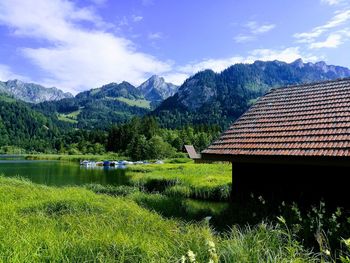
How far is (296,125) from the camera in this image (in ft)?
42.4

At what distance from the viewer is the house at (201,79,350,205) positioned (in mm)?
10758

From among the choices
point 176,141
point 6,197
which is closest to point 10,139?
point 176,141

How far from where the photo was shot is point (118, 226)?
863cm

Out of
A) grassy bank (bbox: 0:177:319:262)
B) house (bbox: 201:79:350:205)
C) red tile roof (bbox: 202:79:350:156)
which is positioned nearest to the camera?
grassy bank (bbox: 0:177:319:262)

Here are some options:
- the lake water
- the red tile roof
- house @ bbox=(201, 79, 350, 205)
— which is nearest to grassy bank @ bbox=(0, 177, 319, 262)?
house @ bbox=(201, 79, 350, 205)

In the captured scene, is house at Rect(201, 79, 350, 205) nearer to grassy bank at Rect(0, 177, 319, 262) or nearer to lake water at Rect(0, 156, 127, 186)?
grassy bank at Rect(0, 177, 319, 262)

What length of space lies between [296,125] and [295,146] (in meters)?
1.56

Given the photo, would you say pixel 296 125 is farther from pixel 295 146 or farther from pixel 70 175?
pixel 70 175

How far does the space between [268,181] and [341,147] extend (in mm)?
2998

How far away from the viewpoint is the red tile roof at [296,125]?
11.2m

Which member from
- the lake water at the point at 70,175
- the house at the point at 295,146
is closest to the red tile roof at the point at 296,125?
A: the house at the point at 295,146

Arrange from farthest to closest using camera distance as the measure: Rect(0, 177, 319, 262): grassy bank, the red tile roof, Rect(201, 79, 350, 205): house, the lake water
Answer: the lake water → the red tile roof → Rect(201, 79, 350, 205): house → Rect(0, 177, 319, 262): grassy bank

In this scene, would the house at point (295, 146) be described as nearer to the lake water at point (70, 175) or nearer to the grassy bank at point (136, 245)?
the grassy bank at point (136, 245)

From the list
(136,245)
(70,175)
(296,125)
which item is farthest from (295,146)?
(70,175)
